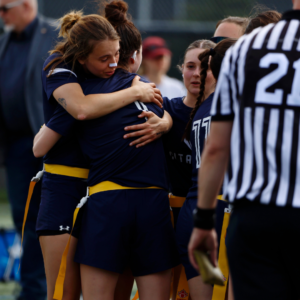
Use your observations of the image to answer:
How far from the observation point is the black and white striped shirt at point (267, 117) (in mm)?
1574

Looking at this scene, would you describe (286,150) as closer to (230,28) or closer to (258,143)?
(258,143)

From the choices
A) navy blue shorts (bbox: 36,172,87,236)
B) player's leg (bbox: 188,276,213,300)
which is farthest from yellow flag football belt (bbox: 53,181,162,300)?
player's leg (bbox: 188,276,213,300)

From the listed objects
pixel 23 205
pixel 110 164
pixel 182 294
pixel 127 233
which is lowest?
pixel 23 205

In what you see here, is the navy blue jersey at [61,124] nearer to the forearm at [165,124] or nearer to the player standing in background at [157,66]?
the forearm at [165,124]

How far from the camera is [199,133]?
244cm

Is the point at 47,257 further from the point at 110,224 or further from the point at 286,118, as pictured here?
the point at 286,118

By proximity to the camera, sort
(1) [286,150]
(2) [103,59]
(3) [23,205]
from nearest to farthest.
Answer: (1) [286,150]
(2) [103,59]
(3) [23,205]

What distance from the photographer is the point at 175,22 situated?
8727 mm

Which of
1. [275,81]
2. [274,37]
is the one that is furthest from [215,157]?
[274,37]

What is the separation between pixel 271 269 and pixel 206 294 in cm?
84

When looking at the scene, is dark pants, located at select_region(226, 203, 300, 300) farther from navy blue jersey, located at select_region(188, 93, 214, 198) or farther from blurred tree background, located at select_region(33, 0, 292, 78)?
blurred tree background, located at select_region(33, 0, 292, 78)

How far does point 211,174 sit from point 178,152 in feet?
3.66

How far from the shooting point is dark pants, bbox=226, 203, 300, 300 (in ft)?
5.13

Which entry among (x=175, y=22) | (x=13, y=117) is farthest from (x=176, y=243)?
(x=175, y=22)
